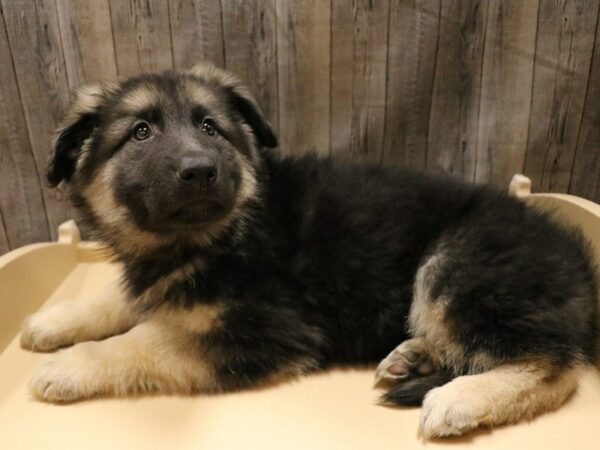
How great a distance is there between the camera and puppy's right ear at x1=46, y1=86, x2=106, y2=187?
208 cm

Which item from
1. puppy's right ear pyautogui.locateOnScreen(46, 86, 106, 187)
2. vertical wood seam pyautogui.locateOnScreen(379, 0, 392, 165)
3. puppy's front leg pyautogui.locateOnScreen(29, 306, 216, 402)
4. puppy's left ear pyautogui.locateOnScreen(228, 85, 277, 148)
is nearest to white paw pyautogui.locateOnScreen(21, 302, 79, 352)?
puppy's front leg pyautogui.locateOnScreen(29, 306, 216, 402)

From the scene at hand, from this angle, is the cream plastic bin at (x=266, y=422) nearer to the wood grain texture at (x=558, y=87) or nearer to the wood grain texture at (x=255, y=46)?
the wood grain texture at (x=558, y=87)

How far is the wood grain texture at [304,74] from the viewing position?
9.09 ft

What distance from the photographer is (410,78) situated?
287cm

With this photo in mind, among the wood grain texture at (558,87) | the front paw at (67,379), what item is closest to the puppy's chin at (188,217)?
the front paw at (67,379)

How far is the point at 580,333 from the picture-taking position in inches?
76.3

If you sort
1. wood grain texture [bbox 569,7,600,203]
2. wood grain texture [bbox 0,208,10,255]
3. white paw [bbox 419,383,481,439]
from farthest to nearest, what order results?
wood grain texture [bbox 0,208,10,255], wood grain texture [bbox 569,7,600,203], white paw [bbox 419,383,481,439]

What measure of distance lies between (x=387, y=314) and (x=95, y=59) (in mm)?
2105

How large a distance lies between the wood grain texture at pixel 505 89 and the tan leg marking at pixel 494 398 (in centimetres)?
148

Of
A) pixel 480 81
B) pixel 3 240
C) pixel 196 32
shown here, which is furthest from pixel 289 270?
pixel 3 240

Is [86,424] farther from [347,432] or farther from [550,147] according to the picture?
[550,147]

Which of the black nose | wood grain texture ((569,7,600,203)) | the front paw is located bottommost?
the front paw

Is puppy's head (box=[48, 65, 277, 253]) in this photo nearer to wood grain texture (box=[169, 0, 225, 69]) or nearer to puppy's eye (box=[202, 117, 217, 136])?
puppy's eye (box=[202, 117, 217, 136])

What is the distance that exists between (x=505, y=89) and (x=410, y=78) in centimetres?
54
